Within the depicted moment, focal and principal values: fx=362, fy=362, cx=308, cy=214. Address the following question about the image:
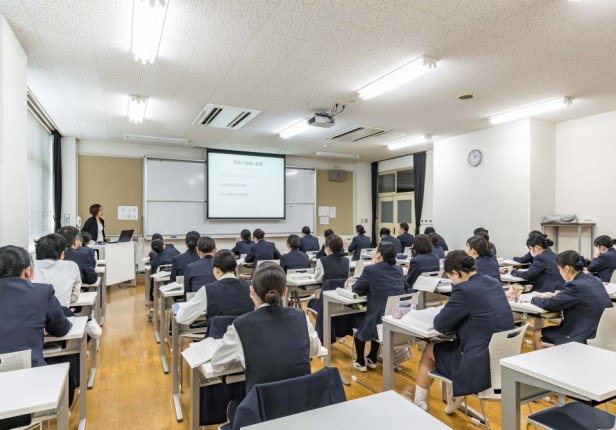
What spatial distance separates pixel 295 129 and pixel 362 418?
6.23 m

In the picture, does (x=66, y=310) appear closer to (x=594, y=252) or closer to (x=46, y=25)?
(x=46, y=25)

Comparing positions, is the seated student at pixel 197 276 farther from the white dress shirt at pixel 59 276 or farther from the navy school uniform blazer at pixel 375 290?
the navy school uniform blazer at pixel 375 290

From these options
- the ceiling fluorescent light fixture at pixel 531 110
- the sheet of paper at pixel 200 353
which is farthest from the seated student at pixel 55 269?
the ceiling fluorescent light fixture at pixel 531 110

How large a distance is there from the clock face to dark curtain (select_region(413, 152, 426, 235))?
203cm

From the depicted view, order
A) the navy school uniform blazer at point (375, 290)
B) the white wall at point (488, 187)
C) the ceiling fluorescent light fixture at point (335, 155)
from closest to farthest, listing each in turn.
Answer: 1. the navy school uniform blazer at point (375, 290)
2. the white wall at point (488, 187)
3. the ceiling fluorescent light fixture at point (335, 155)

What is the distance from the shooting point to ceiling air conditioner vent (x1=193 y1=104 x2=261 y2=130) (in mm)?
5825

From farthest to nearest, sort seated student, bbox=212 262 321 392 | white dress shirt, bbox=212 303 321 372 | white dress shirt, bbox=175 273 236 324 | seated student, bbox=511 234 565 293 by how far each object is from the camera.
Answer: seated student, bbox=511 234 565 293 < white dress shirt, bbox=175 273 236 324 < white dress shirt, bbox=212 303 321 372 < seated student, bbox=212 262 321 392

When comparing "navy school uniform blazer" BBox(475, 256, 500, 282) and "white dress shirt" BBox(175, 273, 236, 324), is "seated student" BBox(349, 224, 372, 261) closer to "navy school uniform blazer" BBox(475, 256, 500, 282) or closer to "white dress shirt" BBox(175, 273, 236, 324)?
"navy school uniform blazer" BBox(475, 256, 500, 282)

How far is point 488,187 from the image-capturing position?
708cm

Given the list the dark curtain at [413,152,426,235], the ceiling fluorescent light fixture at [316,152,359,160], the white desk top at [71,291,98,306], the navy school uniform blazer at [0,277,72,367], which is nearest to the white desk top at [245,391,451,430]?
the navy school uniform blazer at [0,277,72,367]

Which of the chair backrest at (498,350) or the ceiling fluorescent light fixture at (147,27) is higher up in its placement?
the ceiling fluorescent light fixture at (147,27)

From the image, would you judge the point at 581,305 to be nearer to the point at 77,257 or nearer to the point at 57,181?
the point at 77,257

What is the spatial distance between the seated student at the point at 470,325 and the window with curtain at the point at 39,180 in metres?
6.01

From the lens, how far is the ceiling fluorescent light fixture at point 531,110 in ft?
17.5
